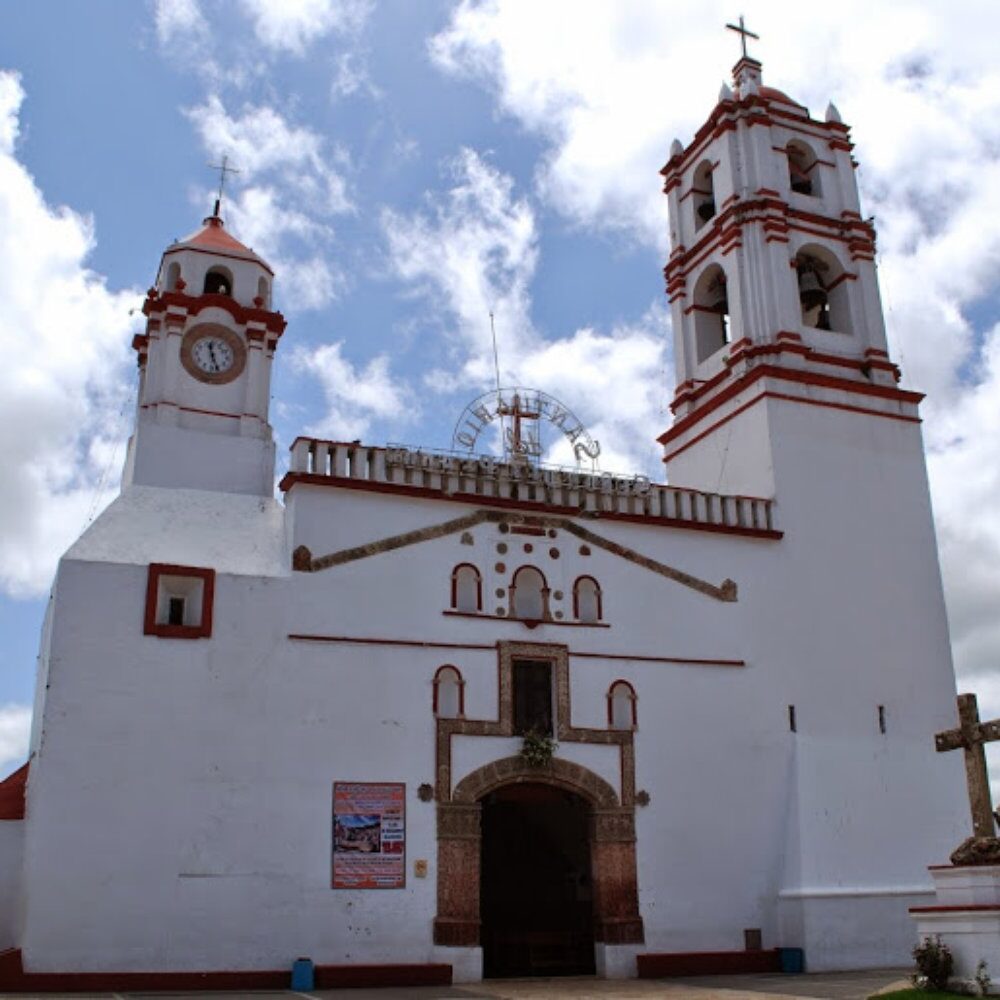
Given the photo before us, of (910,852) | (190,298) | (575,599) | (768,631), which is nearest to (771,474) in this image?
(768,631)

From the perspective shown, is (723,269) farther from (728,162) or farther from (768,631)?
(768,631)

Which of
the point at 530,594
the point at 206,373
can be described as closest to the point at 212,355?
the point at 206,373

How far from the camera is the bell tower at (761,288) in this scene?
2514 cm

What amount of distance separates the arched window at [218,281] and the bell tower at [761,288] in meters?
10.4

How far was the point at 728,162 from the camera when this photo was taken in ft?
89.8

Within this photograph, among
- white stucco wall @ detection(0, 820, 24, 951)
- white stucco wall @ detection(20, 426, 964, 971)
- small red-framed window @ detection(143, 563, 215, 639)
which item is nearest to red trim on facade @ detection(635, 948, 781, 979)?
white stucco wall @ detection(20, 426, 964, 971)

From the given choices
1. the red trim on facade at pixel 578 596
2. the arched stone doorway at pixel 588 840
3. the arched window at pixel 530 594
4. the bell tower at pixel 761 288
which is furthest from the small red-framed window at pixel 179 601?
the bell tower at pixel 761 288

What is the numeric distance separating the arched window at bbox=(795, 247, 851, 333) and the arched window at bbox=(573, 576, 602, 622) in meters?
9.18

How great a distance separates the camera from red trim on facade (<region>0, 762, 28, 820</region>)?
18141 millimetres

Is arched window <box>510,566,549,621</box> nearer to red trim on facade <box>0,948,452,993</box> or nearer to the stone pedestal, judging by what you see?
red trim on facade <box>0,948,452,993</box>

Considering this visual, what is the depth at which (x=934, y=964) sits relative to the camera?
47.1ft

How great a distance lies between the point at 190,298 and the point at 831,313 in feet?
46.7

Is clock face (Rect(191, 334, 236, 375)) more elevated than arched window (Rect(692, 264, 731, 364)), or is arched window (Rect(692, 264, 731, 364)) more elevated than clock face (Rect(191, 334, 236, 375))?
arched window (Rect(692, 264, 731, 364))

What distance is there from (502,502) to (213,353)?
640cm
